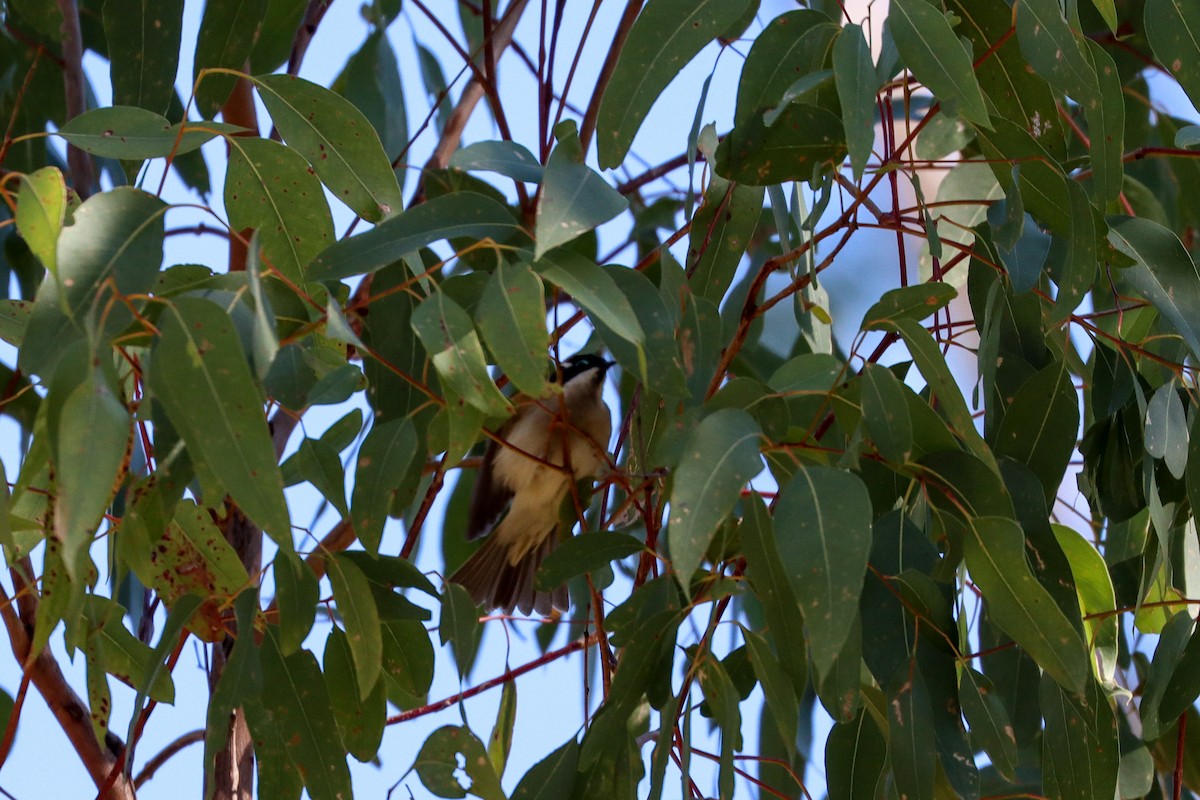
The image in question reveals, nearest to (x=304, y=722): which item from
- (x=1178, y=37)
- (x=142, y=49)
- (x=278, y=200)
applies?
(x=278, y=200)

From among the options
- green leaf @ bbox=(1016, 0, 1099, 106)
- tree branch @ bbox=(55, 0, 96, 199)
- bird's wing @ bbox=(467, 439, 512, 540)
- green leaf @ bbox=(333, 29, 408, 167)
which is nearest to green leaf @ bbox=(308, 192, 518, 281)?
green leaf @ bbox=(1016, 0, 1099, 106)

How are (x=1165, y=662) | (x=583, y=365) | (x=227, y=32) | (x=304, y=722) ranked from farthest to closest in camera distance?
(x=583, y=365) < (x=227, y=32) < (x=1165, y=662) < (x=304, y=722)

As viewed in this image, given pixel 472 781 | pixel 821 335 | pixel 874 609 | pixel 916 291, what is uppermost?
pixel 821 335

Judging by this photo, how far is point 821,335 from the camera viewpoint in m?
1.91

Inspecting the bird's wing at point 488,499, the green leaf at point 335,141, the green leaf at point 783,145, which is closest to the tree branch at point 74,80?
the bird's wing at point 488,499

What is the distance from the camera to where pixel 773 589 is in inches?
56.3

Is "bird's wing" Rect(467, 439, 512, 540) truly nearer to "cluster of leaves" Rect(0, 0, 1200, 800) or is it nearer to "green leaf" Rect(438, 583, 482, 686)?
"cluster of leaves" Rect(0, 0, 1200, 800)

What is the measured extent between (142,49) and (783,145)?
93cm

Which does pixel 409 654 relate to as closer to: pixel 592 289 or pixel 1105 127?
pixel 592 289

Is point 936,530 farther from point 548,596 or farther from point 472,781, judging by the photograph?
point 548,596

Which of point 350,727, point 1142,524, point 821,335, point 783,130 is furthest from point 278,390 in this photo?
point 1142,524

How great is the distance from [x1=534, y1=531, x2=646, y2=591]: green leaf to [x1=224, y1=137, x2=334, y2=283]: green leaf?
1.49 feet

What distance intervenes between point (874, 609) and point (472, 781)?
1.71ft

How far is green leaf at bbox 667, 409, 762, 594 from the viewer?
1.19 meters
